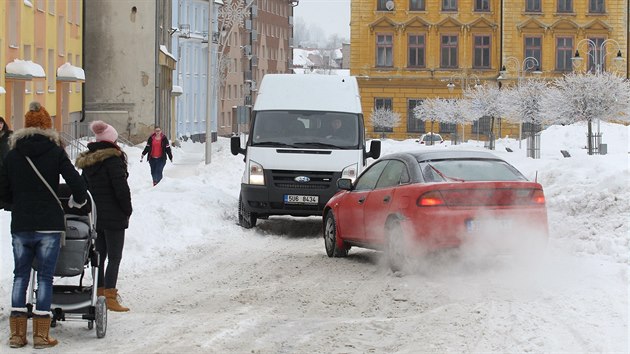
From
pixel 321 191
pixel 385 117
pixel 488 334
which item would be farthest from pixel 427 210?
pixel 385 117

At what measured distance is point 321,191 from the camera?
770 inches

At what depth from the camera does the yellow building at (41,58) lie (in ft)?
125

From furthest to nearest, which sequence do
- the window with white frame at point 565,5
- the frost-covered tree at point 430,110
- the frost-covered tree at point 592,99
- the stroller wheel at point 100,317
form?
the window with white frame at point 565,5
the frost-covered tree at point 430,110
the frost-covered tree at point 592,99
the stroller wheel at point 100,317

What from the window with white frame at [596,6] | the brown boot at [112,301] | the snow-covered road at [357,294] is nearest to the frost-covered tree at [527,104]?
the window with white frame at [596,6]

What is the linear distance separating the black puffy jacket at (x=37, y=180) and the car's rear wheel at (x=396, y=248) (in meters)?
4.81

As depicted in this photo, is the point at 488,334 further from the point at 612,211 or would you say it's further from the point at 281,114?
the point at 281,114

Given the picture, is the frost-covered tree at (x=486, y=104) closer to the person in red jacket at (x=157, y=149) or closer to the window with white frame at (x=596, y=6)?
the window with white frame at (x=596, y=6)

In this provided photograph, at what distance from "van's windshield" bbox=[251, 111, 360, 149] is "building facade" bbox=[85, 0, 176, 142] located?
3599cm

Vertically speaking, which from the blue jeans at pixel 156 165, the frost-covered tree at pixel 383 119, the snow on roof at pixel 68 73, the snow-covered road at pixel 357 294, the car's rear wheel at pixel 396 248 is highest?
the snow on roof at pixel 68 73

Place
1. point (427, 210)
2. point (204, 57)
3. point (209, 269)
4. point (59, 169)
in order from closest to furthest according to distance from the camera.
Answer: point (59, 169) → point (427, 210) → point (209, 269) → point (204, 57)

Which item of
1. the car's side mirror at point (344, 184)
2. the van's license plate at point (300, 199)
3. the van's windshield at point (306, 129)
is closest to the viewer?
the car's side mirror at point (344, 184)

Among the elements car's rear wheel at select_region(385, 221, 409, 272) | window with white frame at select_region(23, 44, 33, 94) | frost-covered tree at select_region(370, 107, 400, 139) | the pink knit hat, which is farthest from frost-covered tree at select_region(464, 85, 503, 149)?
the pink knit hat

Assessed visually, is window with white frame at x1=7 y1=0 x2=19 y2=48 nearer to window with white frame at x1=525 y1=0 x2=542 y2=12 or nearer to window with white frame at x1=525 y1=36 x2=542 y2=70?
window with white frame at x1=525 y1=36 x2=542 y2=70

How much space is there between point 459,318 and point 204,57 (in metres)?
81.8
